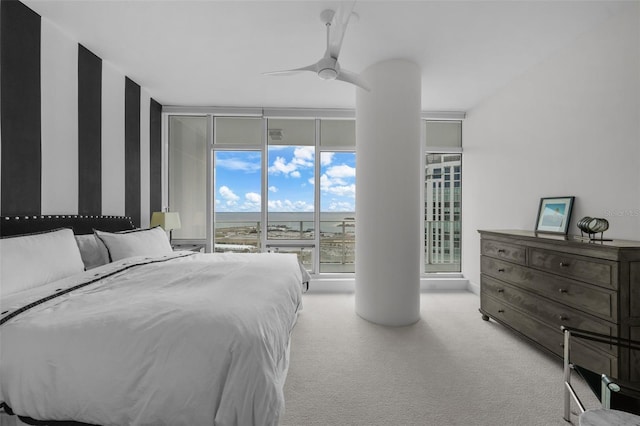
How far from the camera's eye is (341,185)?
15.4ft

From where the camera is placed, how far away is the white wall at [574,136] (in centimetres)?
221

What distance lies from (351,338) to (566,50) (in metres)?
3.50

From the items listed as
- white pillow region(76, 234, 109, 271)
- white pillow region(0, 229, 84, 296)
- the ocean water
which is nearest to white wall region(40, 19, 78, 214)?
white pillow region(76, 234, 109, 271)

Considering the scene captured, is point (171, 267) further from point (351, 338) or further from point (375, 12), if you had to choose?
point (375, 12)

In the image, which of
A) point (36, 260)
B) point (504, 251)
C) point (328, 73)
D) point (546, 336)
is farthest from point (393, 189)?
point (36, 260)

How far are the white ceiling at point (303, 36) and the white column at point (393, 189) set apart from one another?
1.19ft

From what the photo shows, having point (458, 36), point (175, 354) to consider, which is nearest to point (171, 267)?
point (175, 354)

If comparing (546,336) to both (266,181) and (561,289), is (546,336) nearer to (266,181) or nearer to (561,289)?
(561,289)

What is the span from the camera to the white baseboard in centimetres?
434

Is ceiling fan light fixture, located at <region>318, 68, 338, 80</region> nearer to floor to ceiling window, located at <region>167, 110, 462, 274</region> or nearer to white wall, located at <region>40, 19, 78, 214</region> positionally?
floor to ceiling window, located at <region>167, 110, 462, 274</region>

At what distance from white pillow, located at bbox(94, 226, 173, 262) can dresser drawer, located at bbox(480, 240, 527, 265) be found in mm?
3507

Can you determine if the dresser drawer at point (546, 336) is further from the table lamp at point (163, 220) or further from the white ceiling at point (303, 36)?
the table lamp at point (163, 220)

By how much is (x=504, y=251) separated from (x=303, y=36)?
114 inches

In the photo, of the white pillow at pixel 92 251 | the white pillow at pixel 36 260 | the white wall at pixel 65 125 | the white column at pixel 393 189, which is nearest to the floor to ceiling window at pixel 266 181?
the white wall at pixel 65 125
